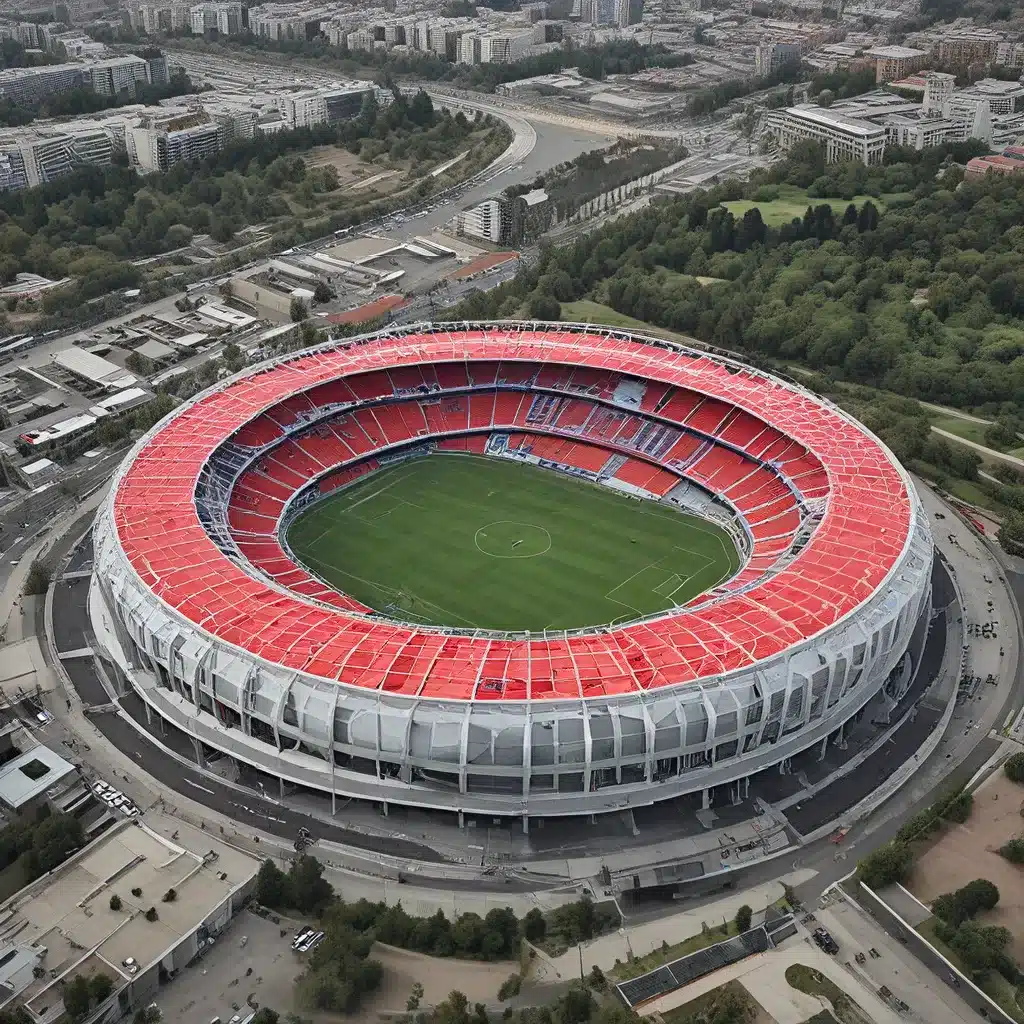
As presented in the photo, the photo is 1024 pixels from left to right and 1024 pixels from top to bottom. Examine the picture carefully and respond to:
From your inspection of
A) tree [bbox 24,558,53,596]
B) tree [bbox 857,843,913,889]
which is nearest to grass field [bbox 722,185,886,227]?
tree [bbox 24,558,53,596]

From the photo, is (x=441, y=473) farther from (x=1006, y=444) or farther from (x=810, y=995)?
(x=810, y=995)

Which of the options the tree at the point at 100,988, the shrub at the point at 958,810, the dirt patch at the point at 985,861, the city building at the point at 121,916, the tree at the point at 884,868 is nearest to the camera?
the tree at the point at 100,988

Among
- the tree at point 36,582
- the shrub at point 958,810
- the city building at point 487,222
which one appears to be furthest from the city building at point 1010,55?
the tree at point 36,582

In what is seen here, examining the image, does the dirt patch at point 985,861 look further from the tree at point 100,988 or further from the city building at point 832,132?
the city building at point 832,132

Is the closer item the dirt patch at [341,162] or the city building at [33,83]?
the dirt patch at [341,162]

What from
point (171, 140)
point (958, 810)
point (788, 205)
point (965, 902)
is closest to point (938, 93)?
point (788, 205)

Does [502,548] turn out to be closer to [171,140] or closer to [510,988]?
[510,988]

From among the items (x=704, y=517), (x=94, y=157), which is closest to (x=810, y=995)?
(x=704, y=517)
